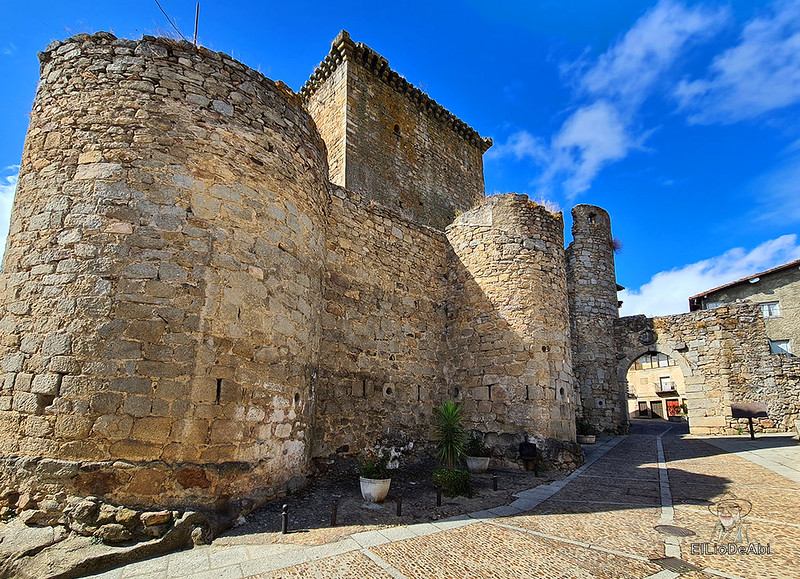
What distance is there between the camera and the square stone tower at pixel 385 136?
1429cm

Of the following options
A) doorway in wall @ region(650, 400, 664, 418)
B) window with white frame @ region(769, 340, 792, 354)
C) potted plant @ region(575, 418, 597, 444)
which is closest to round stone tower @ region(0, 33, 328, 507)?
potted plant @ region(575, 418, 597, 444)

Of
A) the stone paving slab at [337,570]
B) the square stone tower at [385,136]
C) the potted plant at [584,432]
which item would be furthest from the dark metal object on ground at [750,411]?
the stone paving slab at [337,570]

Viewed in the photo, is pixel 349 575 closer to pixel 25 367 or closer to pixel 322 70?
pixel 25 367

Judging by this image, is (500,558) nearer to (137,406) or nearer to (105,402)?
(137,406)

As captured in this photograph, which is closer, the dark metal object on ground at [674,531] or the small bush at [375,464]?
the dark metal object on ground at [674,531]

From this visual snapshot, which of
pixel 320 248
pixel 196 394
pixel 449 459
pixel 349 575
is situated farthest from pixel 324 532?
pixel 320 248

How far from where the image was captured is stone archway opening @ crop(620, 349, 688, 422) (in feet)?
110

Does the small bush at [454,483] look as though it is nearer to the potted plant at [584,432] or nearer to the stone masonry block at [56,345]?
the stone masonry block at [56,345]

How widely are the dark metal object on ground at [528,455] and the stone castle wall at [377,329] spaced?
2.14 m

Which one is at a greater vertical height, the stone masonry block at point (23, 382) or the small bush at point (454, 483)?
the stone masonry block at point (23, 382)

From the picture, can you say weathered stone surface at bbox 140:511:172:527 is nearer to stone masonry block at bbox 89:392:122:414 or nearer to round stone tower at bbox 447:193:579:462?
stone masonry block at bbox 89:392:122:414

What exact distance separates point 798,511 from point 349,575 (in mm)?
6061

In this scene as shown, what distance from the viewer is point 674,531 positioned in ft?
17.2

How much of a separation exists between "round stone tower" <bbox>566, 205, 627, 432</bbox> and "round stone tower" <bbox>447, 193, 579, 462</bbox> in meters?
7.19
